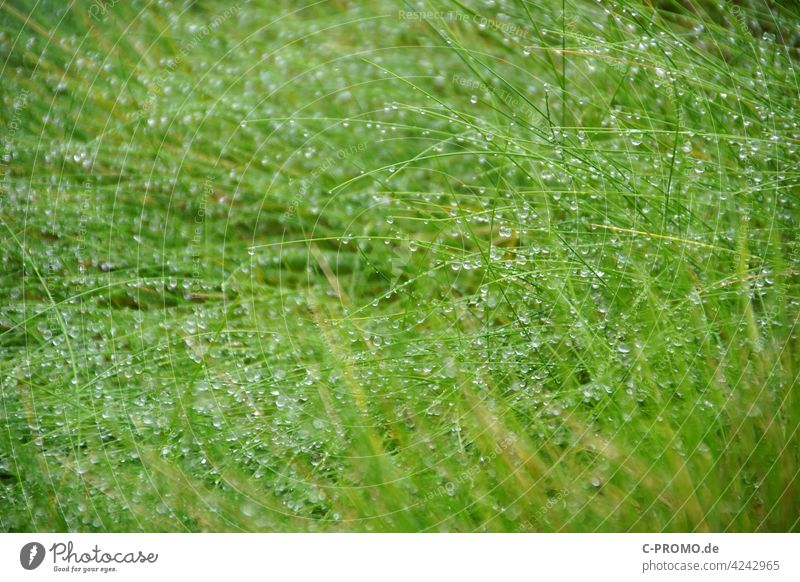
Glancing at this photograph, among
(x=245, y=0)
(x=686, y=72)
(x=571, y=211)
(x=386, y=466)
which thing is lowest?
(x=386, y=466)

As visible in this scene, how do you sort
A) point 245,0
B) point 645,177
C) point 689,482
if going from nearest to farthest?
point 689,482 < point 645,177 < point 245,0

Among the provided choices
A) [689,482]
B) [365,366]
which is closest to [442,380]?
[365,366]

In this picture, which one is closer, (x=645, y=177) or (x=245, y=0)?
(x=645, y=177)

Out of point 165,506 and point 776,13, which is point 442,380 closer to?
point 165,506

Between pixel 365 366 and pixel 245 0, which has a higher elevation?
pixel 245 0
